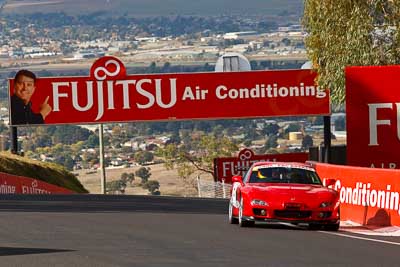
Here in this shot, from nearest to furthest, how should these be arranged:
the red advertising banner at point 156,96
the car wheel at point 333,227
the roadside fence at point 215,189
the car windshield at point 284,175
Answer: the car wheel at point 333,227, the car windshield at point 284,175, the roadside fence at point 215,189, the red advertising banner at point 156,96

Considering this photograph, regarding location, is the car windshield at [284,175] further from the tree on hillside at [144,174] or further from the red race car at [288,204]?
the tree on hillside at [144,174]

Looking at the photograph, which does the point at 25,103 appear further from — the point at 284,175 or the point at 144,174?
the point at 144,174

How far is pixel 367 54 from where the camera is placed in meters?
39.2

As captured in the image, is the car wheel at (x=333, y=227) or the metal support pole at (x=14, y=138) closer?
the car wheel at (x=333, y=227)

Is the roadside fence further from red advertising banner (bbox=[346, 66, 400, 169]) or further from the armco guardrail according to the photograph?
the armco guardrail

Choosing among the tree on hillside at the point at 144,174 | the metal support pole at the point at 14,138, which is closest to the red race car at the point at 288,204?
the metal support pole at the point at 14,138

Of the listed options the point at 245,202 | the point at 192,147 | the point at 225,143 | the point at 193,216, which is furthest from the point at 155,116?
the point at 192,147

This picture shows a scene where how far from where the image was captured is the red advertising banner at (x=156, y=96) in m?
50.1

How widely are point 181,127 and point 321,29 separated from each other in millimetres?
132539

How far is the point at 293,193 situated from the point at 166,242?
146 inches

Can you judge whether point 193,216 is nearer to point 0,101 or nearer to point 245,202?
point 245,202

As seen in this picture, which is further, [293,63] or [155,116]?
[293,63]

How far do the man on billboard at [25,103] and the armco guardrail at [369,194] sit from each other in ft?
81.9

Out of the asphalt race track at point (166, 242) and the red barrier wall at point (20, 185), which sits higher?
the asphalt race track at point (166, 242)
